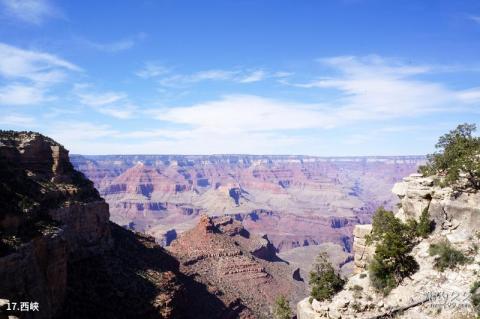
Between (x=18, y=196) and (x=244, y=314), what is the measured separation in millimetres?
41887

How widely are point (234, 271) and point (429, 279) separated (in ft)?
197

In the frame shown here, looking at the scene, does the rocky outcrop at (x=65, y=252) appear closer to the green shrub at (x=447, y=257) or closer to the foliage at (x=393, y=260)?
the foliage at (x=393, y=260)

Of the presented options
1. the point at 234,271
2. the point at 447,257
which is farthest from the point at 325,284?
the point at 234,271

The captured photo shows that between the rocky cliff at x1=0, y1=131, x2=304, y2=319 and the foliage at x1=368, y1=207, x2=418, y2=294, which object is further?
the rocky cliff at x1=0, y1=131, x2=304, y2=319

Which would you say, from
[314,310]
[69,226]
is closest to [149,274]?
[69,226]

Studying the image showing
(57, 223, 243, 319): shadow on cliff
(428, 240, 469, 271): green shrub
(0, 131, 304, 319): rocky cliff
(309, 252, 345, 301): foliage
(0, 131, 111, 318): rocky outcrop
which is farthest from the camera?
(57, 223, 243, 319): shadow on cliff

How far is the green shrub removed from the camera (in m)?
26.8

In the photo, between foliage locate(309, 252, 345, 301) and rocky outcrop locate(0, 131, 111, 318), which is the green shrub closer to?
foliage locate(309, 252, 345, 301)

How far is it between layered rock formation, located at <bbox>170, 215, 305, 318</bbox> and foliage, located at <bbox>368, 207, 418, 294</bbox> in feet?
135

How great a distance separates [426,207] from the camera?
1264 inches

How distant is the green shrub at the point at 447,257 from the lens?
26844mm

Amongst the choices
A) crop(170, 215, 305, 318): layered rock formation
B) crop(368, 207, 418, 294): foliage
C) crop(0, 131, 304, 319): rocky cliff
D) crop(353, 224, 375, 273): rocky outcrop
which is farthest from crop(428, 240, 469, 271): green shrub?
crop(170, 215, 305, 318): layered rock formation

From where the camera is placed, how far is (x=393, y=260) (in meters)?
29.9

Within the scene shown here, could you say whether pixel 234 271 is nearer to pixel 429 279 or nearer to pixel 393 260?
pixel 393 260
